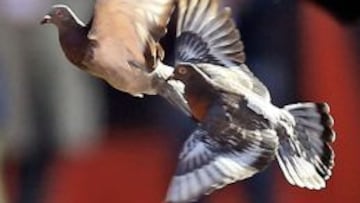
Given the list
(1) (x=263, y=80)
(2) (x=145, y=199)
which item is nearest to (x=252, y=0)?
(1) (x=263, y=80)

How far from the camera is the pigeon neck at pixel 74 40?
31.9 inches

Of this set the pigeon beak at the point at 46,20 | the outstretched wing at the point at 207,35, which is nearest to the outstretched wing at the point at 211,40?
the outstretched wing at the point at 207,35

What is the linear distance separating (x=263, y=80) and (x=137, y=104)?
11 cm

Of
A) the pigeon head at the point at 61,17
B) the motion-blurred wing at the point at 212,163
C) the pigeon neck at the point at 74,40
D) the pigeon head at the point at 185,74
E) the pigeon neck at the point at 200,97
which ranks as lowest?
the motion-blurred wing at the point at 212,163

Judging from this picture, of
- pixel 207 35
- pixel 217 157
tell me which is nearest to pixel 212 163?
pixel 217 157

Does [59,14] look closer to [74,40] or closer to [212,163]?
[74,40]

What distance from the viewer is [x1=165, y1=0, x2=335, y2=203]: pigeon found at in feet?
2.65

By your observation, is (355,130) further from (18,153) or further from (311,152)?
(18,153)

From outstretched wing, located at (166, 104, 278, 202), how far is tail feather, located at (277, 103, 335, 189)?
0.02m

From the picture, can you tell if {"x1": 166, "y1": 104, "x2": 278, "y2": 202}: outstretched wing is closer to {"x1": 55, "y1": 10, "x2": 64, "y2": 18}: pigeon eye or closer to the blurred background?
the blurred background

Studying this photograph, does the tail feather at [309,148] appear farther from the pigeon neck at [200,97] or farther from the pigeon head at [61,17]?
the pigeon head at [61,17]

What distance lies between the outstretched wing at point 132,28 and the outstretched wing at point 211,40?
2cm

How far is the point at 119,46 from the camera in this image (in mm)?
815

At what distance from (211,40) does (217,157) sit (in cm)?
10
